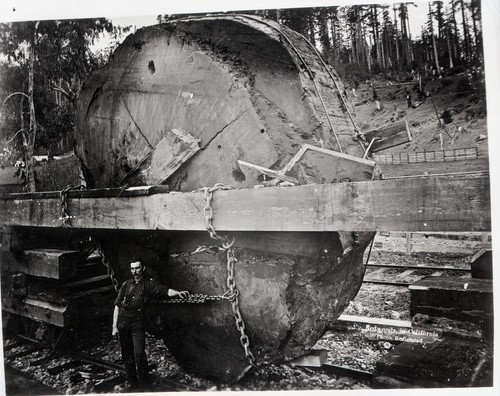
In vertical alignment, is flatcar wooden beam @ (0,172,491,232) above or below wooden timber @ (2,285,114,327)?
above

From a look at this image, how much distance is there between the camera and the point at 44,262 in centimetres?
310

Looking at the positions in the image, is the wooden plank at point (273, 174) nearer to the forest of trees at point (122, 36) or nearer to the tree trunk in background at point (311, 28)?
the forest of trees at point (122, 36)

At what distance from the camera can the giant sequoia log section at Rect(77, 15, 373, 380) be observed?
2121 mm

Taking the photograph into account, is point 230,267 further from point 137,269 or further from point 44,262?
point 44,262

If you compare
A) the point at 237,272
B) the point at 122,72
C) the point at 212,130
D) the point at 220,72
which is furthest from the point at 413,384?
the point at 122,72

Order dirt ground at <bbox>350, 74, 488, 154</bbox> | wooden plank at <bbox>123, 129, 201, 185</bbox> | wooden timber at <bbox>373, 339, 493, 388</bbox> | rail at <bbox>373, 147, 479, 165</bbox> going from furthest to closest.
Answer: rail at <bbox>373, 147, 479, 165</bbox> → dirt ground at <bbox>350, 74, 488, 154</bbox> → wooden timber at <bbox>373, 339, 493, 388</bbox> → wooden plank at <bbox>123, 129, 201, 185</bbox>

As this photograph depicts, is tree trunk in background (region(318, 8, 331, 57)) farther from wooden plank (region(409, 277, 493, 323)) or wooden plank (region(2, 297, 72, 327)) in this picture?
wooden plank (region(2, 297, 72, 327))

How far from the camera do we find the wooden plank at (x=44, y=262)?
2.99m

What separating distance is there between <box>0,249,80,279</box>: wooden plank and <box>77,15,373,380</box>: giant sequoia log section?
75cm

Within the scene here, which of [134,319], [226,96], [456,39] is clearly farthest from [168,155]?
[456,39]

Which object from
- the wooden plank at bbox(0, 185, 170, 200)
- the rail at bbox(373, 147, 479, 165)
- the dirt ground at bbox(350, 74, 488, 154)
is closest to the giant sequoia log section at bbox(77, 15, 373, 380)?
the wooden plank at bbox(0, 185, 170, 200)

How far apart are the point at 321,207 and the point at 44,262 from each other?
238 centimetres

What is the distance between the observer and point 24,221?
109 inches

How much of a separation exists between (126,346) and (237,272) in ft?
3.69
